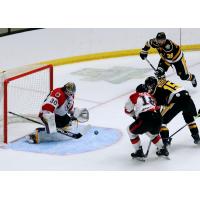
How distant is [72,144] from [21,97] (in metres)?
1.05

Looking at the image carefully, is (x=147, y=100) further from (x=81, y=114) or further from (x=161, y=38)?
(x=161, y=38)

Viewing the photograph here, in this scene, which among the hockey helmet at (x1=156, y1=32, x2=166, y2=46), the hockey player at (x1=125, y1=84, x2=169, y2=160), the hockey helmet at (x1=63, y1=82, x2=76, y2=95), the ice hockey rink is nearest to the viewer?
the hockey player at (x1=125, y1=84, x2=169, y2=160)

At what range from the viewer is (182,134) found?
664 cm

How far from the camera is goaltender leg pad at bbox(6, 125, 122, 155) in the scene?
620 cm

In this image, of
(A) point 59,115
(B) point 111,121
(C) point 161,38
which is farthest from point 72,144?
(C) point 161,38

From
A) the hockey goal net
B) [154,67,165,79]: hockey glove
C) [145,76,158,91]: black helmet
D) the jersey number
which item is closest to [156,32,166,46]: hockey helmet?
[154,67,165,79]: hockey glove

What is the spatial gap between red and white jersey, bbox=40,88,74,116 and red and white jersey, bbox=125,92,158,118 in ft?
2.55

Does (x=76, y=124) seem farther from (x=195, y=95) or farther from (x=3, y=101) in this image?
(x=195, y=95)

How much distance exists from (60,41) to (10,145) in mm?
3259

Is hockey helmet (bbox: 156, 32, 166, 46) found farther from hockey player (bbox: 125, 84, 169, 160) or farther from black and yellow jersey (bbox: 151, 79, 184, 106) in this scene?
hockey player (bbox: 125, 84, 169, 160)

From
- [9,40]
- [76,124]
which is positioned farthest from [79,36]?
[76,124]

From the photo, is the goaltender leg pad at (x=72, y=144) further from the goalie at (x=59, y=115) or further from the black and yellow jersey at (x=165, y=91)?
the black and yellow jersey at (x=165, y=91)

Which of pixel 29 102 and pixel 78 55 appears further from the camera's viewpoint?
pixel 78 55

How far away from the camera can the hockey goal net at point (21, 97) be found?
646cm
